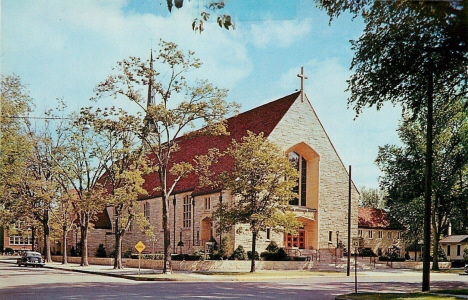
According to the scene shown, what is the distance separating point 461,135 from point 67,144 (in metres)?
29.4

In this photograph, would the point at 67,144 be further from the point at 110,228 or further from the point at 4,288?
the point at 4,288

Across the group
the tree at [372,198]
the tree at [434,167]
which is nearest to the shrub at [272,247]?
the tree at [434,167]

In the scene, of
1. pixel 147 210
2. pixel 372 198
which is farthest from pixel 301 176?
→ pixel 372 198

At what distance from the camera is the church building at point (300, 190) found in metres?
46.7

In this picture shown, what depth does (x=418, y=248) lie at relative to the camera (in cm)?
6450

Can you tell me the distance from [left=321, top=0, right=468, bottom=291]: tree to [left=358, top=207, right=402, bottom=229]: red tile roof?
36721 millimetres

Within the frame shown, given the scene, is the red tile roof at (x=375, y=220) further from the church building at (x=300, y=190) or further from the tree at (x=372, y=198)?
the tree at (x=372, y=198)

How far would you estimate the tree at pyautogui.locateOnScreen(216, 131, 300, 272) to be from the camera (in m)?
35.4

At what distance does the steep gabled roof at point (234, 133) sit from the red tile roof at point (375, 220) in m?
16.3

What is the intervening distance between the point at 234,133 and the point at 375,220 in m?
19.4

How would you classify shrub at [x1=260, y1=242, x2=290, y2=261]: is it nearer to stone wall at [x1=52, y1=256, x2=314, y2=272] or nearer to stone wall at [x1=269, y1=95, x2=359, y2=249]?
stone wall at [x1=52, y1=256, x2=314, y2=272]

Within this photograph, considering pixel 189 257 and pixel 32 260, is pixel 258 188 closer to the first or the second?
pixel 189 257

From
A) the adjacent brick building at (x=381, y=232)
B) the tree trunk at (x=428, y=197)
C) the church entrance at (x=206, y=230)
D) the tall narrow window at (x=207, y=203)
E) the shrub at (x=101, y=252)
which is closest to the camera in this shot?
the tree trunk at (x=428, y=197)

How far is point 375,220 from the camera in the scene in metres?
59.5
